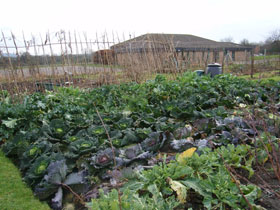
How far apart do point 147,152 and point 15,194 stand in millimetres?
1434

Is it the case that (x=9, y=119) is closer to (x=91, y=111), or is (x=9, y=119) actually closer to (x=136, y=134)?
(x=91, y=111)

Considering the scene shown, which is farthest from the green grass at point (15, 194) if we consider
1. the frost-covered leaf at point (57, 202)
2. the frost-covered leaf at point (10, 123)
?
the frost-covered leaf at point (10, 123)

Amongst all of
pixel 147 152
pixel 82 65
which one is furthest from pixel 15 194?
pixel 82 65

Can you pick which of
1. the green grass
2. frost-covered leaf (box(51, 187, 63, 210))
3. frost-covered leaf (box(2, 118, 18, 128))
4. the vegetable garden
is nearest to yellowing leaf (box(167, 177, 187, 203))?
the vegetable garden

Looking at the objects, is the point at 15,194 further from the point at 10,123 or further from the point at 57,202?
the point at 10,123

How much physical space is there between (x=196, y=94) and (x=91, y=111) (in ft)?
6.95

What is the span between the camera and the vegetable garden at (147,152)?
181 cm

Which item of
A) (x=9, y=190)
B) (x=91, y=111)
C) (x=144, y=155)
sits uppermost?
(x=91, y=111)

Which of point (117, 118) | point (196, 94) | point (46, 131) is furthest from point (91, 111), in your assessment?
point (196, 94)

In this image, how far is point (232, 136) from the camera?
2.88 m

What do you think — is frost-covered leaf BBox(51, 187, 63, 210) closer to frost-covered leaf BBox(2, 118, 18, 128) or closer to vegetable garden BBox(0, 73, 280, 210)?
vegetable garden BBox(0, 73, 280, 210)

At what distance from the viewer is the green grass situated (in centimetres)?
214

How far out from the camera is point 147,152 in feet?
8.57

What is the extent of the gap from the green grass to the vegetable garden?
3.6 inches
